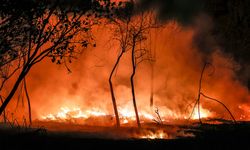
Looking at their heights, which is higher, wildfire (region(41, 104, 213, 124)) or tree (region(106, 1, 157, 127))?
tree (region(106, 1, 157, 127))

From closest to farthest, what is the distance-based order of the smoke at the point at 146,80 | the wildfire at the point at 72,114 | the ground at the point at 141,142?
1. the ground at the point at 141,142
2. the wildfire at the point at 72,114
3. the smoke at the point at 146,80

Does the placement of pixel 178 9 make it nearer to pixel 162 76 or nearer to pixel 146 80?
pixel 162 76

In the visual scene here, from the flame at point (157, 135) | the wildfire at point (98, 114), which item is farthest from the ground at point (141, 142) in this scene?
the wildfire at point (98, 114)

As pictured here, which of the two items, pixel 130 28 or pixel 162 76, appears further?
pixel 162 76

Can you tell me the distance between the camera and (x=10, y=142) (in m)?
14.3

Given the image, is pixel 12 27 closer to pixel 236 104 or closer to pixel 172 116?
pixel 172 116

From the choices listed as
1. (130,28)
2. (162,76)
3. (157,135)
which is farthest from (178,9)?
(157,135)

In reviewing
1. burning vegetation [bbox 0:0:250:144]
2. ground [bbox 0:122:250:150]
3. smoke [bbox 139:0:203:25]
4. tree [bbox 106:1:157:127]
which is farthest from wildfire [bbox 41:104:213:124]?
ground [bbox 0:122:250:150]

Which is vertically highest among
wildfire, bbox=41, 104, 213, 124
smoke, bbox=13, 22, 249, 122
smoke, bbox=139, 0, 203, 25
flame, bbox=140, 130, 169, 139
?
smoke, bbox=139, 0, 203, 25

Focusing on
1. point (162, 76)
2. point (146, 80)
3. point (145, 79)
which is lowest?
point (146, 80)

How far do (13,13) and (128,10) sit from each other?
51.1 ft

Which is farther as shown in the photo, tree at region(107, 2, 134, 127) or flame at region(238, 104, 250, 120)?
flame at region(238, 104, 250, 120)

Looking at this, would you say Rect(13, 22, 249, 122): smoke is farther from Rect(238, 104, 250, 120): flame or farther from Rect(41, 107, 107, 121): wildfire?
Rect(41, 107, 107, 121): wildfire

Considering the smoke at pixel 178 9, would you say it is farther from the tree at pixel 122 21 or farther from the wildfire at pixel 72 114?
the wildfire at pixel 72 114
